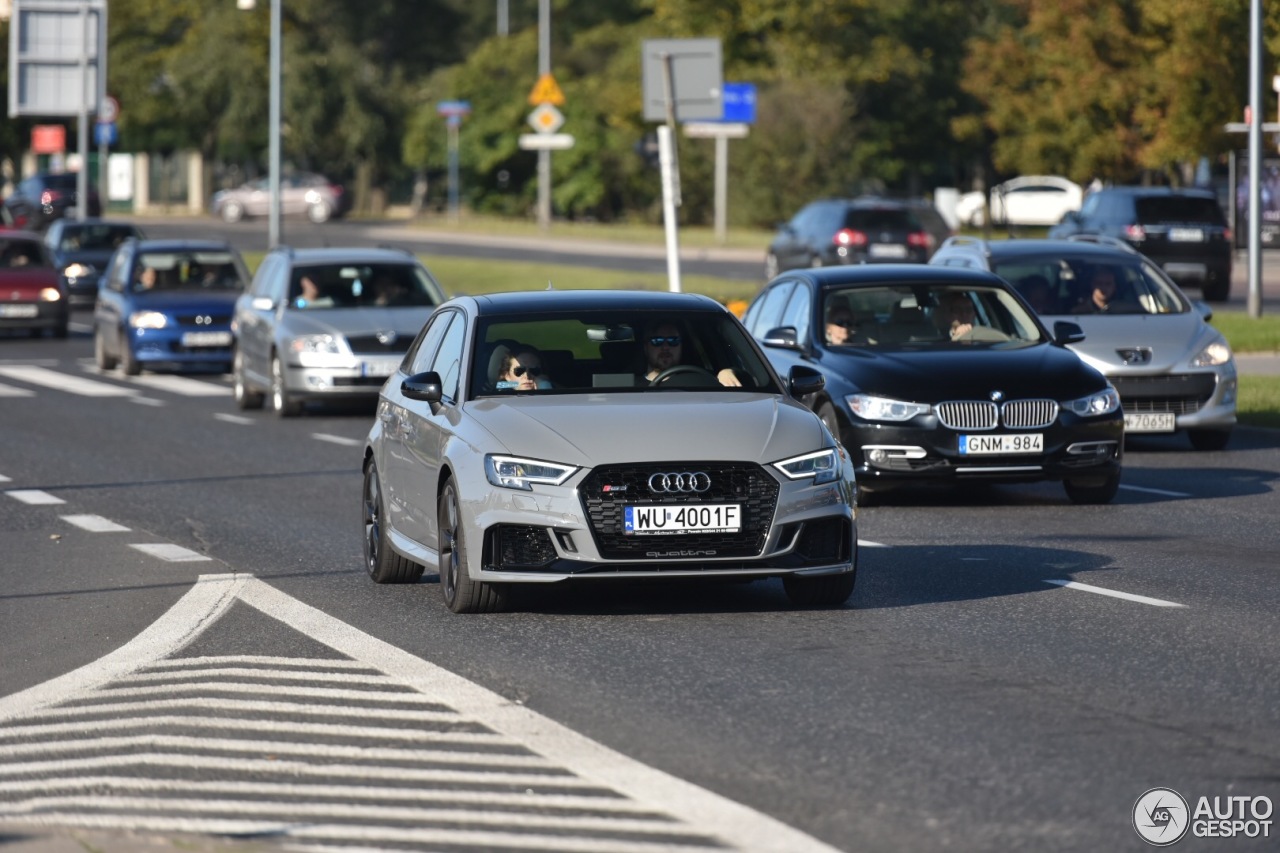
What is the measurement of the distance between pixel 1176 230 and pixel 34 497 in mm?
26930

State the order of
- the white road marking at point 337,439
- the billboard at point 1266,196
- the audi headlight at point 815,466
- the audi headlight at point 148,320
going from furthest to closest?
the billboard at point 1266,196 < the audi headlight at point 148,320 < the white road marking at point 337,439 < the audi headlight at point 815,466

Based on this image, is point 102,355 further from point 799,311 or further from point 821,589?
point 821,589

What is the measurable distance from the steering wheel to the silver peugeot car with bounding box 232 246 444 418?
11810 mm

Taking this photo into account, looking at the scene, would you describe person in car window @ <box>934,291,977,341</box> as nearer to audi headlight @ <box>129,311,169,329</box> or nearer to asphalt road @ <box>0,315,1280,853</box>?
asphalt road @ <box>0,315,1280,853</box>

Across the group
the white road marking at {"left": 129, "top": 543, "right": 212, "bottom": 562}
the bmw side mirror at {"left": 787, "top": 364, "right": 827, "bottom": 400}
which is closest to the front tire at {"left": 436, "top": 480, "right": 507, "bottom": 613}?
the bmw side mirror at {"left": 787, "top": 364, "right": 827, "bottom": 400}

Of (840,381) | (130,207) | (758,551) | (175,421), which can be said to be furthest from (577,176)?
(758,551)

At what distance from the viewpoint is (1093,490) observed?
603 inches

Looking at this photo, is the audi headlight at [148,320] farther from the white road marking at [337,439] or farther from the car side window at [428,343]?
the car side window at [428,343]

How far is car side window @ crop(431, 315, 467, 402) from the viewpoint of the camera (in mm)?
11203

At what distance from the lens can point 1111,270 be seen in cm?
1962

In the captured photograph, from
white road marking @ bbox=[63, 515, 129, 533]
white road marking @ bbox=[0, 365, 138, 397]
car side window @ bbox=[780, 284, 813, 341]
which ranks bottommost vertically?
Result: white road marking @ bbox=[0, 365, 138, 397]

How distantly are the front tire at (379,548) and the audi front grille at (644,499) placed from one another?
1.86 metres

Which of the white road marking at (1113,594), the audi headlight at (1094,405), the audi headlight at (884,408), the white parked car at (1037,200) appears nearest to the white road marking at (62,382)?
the audi headlight at (884,408)

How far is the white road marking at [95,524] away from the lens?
14.5 metres
